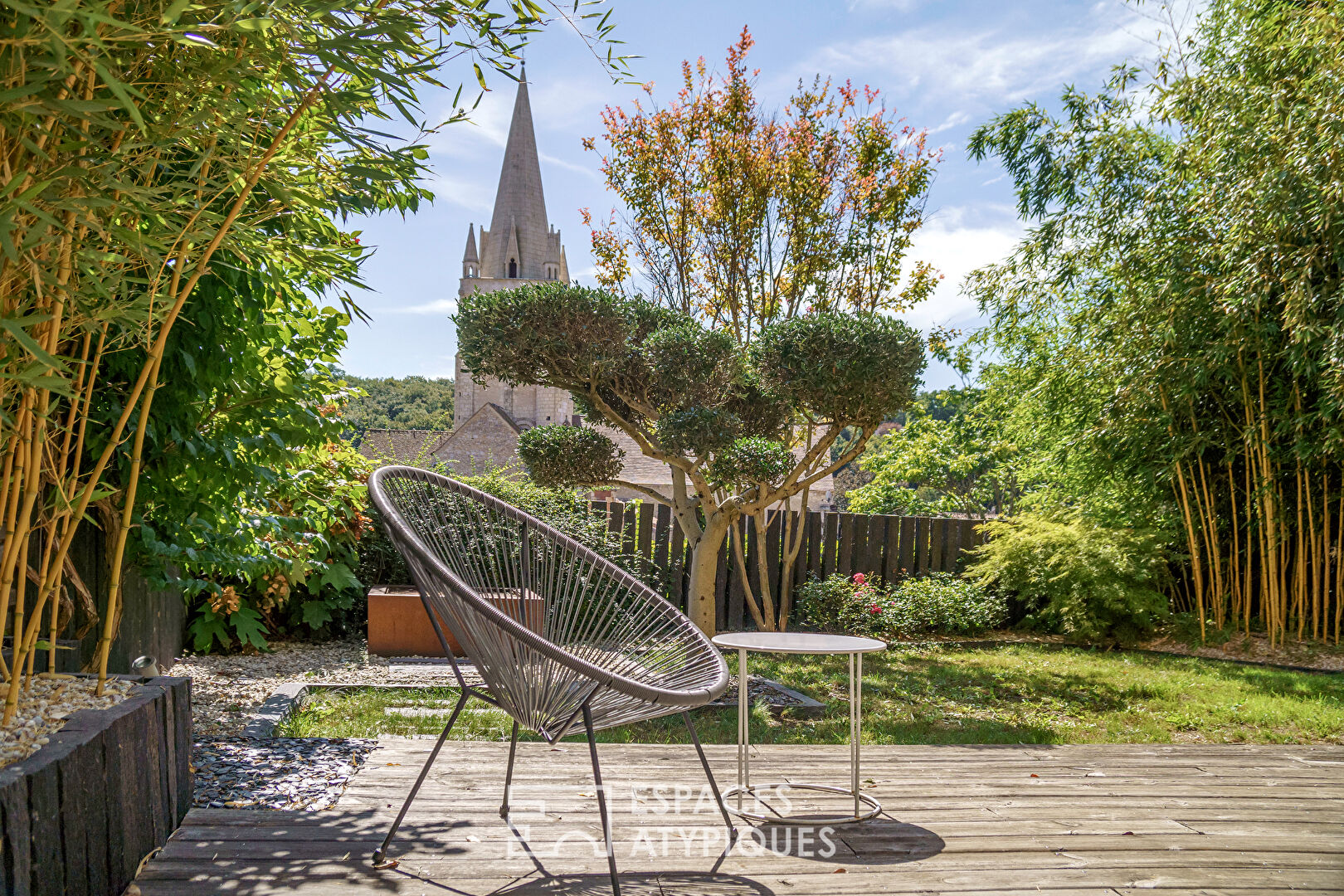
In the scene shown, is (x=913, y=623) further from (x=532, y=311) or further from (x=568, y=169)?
(x=568, y=169)

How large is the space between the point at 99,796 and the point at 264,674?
2940 mm

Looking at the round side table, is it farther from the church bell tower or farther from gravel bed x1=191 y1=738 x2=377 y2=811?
the church bell tower

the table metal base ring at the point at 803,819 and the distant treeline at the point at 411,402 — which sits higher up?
the distant treeline at the point at 411,402

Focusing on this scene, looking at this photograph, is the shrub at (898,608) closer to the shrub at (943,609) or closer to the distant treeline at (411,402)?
the shrub at (943,609)

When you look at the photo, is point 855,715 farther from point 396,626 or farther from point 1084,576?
point 1084,576

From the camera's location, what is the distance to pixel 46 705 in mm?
1727

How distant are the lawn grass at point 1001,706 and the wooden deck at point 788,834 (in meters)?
0.66

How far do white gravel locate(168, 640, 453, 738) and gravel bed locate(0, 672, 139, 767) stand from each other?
4.04ft

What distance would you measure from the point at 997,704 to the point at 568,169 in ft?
18.0

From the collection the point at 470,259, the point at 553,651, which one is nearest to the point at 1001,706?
the point at 553,651

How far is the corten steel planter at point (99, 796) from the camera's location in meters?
1.37

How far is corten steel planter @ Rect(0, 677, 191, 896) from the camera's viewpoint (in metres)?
1.37

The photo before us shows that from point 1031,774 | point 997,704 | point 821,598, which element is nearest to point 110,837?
point 1031,774

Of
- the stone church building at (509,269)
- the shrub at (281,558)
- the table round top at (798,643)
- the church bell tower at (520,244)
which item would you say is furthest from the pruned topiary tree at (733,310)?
the church bell tower at (520,244)
